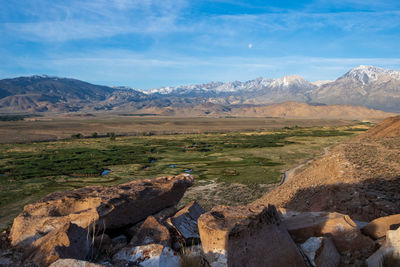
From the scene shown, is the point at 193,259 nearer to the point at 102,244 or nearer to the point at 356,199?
the point at 102,244

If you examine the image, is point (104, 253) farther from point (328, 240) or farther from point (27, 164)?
point (27, 164)

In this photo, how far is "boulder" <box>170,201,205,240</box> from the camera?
973cm

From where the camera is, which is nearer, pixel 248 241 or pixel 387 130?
pixel 248 241

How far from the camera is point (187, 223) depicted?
10.4 metres

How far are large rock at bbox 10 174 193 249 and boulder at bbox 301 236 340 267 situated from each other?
6.27 m

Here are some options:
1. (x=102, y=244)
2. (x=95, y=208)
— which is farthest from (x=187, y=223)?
(x=95, y=208)

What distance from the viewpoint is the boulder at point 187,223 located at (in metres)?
9.73

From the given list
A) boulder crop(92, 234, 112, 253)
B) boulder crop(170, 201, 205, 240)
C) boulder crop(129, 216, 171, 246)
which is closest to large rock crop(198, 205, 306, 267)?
A: boulder crop(129, 216, 171, 246)

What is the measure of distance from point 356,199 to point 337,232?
10017mm

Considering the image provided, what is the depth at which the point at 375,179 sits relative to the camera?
21.2 meters

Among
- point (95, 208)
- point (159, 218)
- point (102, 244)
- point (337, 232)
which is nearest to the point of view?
point (337, 232)

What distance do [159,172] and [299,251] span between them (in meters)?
41.7

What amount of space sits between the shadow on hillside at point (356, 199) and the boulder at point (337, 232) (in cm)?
770

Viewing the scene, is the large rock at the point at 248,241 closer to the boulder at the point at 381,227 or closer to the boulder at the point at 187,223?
the boulder at the point at 187,223
